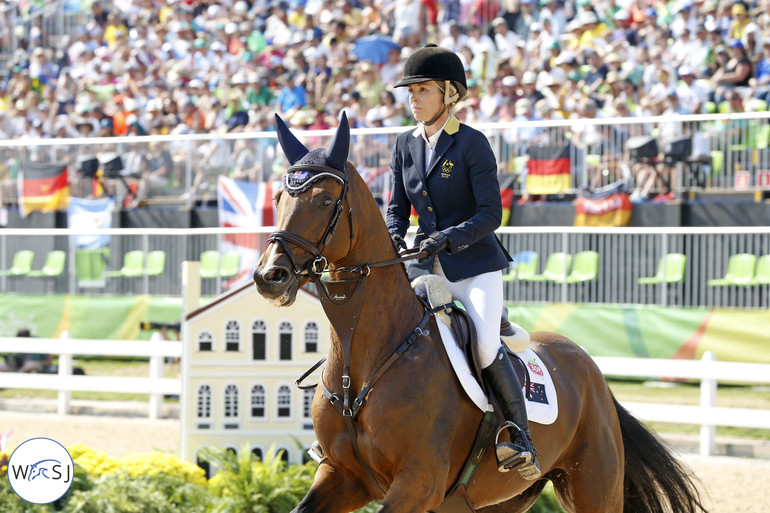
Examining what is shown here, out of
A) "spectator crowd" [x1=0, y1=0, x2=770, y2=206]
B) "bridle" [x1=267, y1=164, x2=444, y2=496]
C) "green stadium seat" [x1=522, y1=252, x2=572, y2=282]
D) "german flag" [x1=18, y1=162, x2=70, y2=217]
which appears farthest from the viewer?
"spectator crowd" [x1=0, y1=0, x2=770, y2=206]

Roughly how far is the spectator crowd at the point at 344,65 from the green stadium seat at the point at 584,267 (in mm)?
1395

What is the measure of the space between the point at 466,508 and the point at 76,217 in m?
8.01

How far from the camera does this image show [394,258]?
4789mm

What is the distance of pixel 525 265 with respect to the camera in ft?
35.8

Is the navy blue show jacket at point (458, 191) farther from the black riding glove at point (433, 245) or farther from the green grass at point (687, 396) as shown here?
the green grass at point (687, 396)

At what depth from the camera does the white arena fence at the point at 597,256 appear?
32.3 ft

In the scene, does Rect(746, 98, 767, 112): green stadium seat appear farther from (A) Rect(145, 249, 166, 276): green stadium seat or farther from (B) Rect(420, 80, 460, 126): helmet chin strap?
(B) Rect(420, 80, 460, 126): helmet chin strap

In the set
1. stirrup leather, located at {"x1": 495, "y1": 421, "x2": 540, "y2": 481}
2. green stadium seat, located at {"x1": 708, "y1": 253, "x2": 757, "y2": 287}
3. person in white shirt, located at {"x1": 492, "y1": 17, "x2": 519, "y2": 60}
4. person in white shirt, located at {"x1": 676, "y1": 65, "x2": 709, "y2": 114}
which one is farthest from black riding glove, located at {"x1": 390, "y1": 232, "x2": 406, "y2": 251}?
person in white shirt, located at {"x1": 492, "y1": 17, "x2": 519, "y2": 60}

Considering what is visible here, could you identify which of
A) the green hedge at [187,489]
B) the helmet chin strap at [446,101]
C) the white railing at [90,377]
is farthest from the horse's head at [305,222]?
the white railing at [90,377]

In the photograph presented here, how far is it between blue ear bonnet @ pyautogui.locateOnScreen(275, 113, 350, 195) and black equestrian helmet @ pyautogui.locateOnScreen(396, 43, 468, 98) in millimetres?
643

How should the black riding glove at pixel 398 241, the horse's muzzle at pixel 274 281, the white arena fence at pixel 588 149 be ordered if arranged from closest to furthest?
the horse's muzzle at pixel 274 281 < the black riding glove at pixel 398 241 < the white arena fence at pixel 588 149

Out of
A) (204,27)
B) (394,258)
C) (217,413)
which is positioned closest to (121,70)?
(204,27)

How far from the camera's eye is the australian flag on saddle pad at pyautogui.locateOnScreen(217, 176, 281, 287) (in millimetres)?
10609

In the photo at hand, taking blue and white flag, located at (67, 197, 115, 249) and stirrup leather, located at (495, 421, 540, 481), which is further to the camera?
blue and white flag, located at (67, 197, 115, 249)
